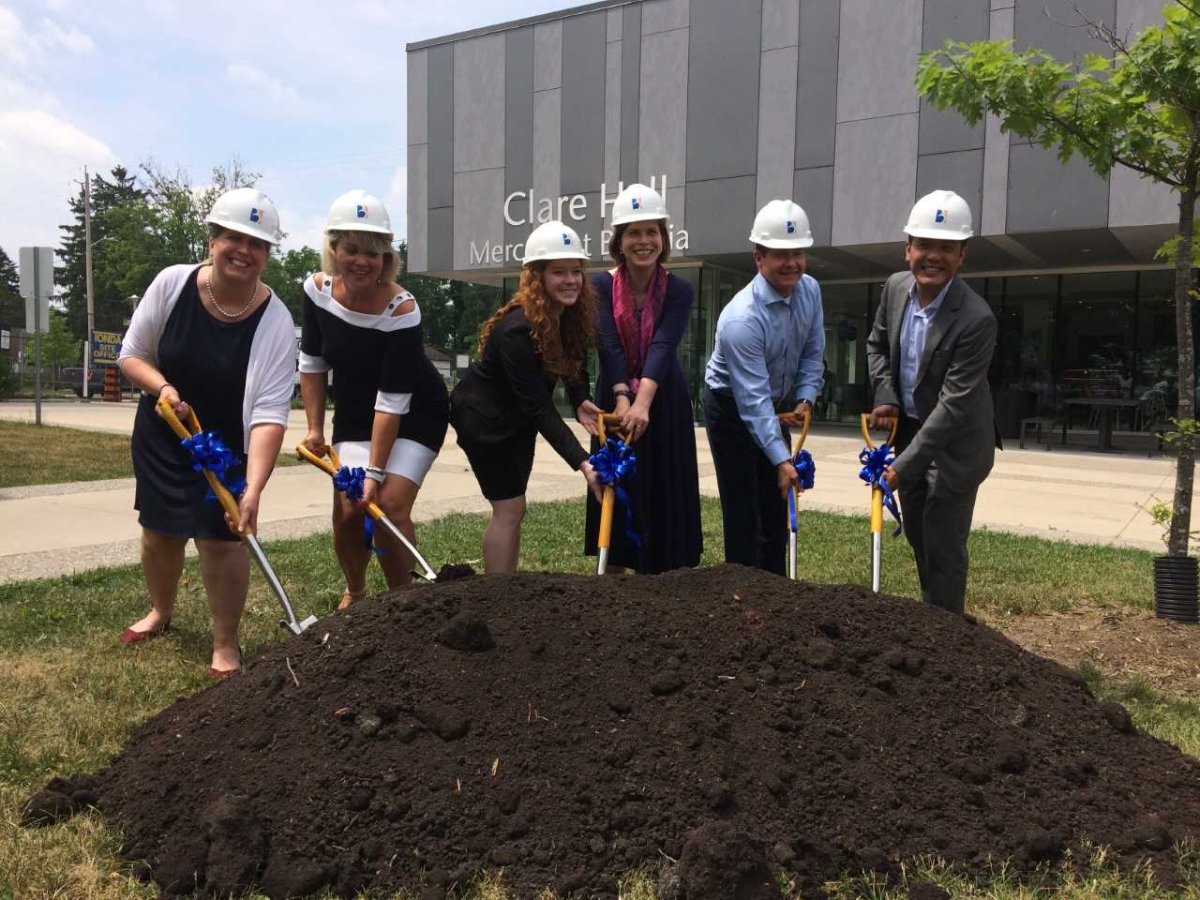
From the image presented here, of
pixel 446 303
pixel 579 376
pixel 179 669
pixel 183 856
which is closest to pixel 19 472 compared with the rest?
pixel 179 669

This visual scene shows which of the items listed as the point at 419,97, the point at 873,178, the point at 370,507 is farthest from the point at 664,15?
the point at 370,507

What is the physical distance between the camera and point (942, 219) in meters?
3.75

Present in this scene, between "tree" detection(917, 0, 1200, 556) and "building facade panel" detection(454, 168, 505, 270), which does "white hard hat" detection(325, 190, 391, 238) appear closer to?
"tree" detection(917, 0, 1200, 556)

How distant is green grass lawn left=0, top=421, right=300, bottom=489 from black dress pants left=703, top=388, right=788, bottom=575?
7.93 metres

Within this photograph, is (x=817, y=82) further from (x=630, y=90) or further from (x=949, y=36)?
(x=630, y=90)

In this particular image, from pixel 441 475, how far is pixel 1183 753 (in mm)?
9250

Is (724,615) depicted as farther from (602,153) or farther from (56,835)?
(602,153)

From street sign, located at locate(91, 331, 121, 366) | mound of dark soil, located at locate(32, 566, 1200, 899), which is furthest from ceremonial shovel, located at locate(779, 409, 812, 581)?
street sign, located at locate(91, 331, 121, 366)

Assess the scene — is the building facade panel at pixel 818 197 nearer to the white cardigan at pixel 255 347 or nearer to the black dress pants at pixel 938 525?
the black dress pants at pixel 938 525

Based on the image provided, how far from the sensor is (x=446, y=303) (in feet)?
238

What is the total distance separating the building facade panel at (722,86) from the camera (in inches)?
680

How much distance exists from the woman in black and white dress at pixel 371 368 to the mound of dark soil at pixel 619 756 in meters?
1.15

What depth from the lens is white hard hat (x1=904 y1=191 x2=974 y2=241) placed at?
3742 millimetres

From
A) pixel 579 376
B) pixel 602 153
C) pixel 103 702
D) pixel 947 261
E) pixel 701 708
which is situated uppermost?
pixel 602 153
